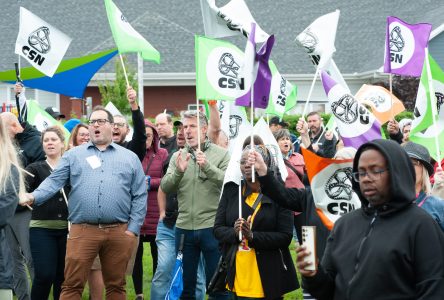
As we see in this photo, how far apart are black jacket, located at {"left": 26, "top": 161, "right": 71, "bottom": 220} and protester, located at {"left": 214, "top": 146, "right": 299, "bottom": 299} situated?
7.13ft

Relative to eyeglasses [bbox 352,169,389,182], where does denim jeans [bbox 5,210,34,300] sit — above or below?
below

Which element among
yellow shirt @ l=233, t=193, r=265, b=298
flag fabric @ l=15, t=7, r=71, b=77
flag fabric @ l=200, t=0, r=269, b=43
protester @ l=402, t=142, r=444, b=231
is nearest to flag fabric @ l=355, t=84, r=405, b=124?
flag fabric @ l=200, t=0, r=269, b=43

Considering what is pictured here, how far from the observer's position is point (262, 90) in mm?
8281

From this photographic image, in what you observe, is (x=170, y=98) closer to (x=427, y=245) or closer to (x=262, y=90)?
(x=262, y=90)

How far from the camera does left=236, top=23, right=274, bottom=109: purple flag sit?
8039 millimetres

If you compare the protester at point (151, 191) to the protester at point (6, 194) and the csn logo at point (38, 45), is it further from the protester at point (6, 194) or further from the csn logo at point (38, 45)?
the protester at point (6, 194)

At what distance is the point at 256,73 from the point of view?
8.22 m

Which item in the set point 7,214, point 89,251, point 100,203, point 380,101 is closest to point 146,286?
point 89,251

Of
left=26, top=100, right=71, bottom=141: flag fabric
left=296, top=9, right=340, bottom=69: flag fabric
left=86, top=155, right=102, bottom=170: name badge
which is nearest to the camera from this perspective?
left=86, top=155, right=102, bottom=170: name badge

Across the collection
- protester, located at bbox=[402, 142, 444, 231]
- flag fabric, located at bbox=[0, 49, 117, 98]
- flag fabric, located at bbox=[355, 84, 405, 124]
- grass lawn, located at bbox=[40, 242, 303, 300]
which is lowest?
grass lawn, located at bbox=[40, 242, 303, 300]

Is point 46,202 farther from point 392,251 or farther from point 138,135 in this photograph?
point 392,251

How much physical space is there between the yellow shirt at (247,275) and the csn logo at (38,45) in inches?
224

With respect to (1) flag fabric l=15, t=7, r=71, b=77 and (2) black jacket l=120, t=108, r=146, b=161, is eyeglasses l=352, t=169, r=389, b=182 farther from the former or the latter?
(1) flag fabric l=15, t=7, r=71, b=77

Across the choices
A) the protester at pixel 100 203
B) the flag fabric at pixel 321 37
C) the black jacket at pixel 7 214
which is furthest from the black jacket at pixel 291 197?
the flag fabric at pixel 321 37
